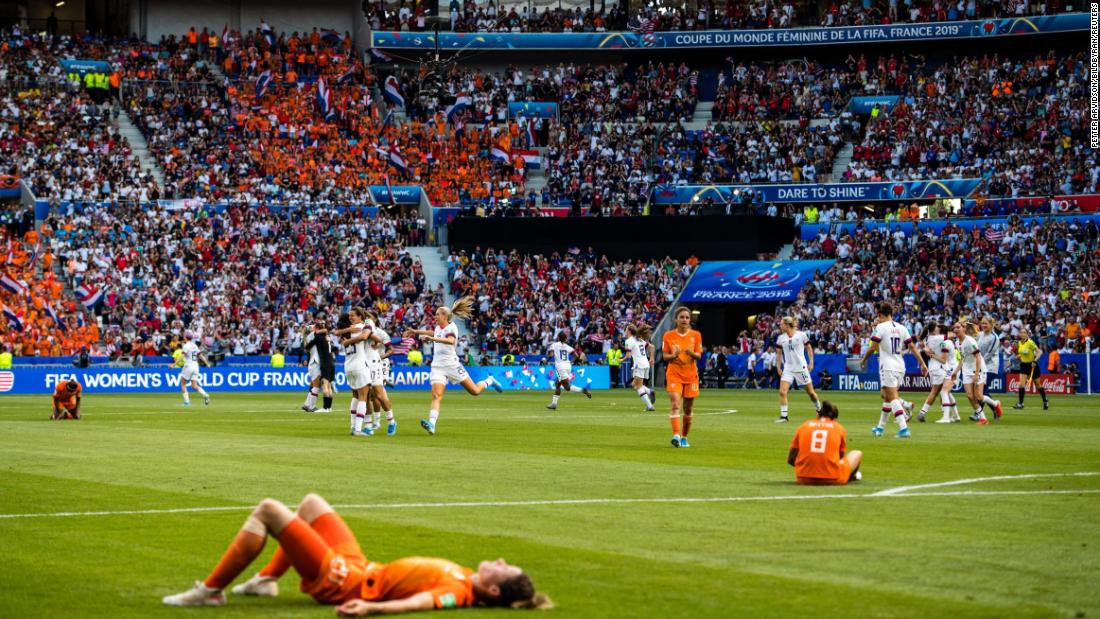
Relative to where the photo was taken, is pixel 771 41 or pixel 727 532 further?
pixel 771 41

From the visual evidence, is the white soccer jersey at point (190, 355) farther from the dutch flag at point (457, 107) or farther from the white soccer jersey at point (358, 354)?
the dutch flag at point (457, 107)

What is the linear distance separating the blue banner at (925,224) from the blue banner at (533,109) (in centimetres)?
1740

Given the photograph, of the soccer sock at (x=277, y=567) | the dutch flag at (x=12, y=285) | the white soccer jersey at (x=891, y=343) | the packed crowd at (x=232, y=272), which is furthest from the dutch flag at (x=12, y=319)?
the soccer sock at (x=277, y=567)

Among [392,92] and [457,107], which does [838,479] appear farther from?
[457,107]

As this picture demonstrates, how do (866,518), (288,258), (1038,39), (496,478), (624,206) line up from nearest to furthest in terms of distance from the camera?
1. (866,518)
2. (496,478)
3. (288,258)
4. (624,206)
5. (1038,39)

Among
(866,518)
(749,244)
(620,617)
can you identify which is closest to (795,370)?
(866,518)

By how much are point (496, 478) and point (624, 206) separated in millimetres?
51864

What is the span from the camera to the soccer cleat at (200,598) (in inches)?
365

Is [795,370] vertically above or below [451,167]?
below

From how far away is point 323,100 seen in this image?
71.9 m

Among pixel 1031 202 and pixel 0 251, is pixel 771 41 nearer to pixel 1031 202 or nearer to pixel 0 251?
pixel 1031 202

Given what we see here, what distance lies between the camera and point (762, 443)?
2461cm

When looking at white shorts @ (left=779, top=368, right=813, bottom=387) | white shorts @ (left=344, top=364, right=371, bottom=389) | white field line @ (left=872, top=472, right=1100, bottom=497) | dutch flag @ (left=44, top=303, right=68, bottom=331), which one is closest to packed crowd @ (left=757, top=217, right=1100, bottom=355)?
white shorts @ (left=779, top=368, right=813, bottom=387)

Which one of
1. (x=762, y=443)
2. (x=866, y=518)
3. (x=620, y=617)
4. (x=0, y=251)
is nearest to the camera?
(x=620, y=617)
